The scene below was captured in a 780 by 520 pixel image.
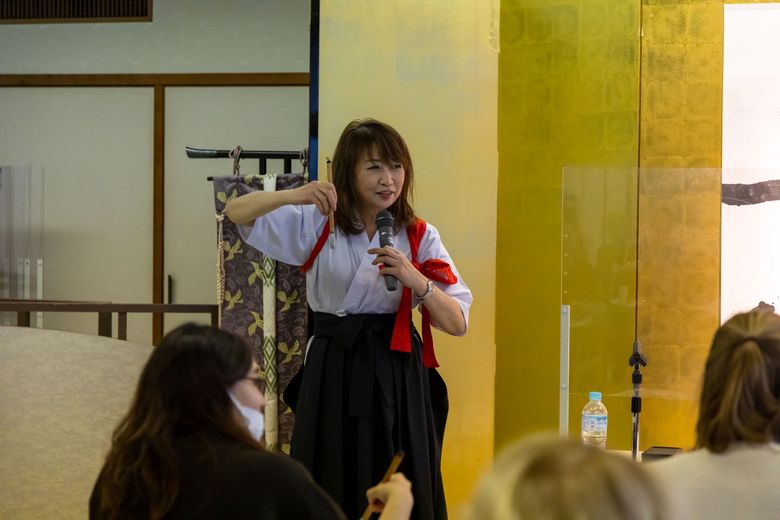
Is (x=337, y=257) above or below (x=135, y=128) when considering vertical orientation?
below

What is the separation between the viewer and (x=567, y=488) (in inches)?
38.4

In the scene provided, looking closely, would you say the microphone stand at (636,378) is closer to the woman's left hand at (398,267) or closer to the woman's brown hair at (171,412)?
the woman's left hand at (398,267)

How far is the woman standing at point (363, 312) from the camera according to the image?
2.76m

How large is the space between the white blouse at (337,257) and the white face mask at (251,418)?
3.48ft

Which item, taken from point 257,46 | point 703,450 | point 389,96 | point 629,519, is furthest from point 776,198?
point 257,46

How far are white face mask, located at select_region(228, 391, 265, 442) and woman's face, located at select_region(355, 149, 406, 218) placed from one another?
3.81 feet

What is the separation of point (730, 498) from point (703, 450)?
88mm

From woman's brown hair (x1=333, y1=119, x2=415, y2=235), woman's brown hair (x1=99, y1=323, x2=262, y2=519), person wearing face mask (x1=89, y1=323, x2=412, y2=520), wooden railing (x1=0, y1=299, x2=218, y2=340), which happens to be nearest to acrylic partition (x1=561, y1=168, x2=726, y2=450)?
woman's brown hair (x1=333, y1=119, x2=415, y2=235)

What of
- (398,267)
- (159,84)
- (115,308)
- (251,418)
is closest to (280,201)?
→ (398,267)

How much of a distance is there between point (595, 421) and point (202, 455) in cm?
187

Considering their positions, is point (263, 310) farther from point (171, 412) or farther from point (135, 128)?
point (135, 128)

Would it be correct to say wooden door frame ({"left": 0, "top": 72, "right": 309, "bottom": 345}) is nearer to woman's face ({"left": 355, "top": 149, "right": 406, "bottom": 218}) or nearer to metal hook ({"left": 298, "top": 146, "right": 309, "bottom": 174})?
metal hook ({"left": 298, "top": 146, "right": 309, "bottom": 174})

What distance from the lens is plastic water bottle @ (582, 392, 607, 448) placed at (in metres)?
3.19

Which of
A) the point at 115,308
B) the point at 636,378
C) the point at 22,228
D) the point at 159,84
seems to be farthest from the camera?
the point at 22,228
